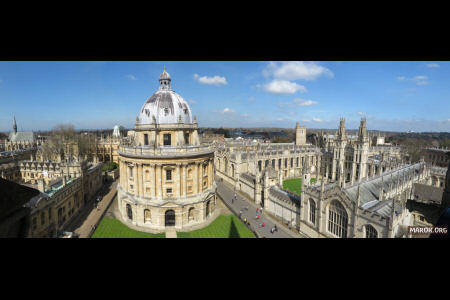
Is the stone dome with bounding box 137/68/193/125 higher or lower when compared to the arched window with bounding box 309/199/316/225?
higher

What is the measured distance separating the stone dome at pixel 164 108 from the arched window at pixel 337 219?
13.9 m

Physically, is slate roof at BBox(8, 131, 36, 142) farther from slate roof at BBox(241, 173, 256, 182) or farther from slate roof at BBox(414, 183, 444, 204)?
slate roof at BBox(414, 183, 444, 204)

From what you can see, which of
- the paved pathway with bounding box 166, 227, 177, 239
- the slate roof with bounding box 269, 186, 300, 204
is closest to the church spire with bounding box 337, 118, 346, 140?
the slate roof with bounding box 269, 186, 300, 204

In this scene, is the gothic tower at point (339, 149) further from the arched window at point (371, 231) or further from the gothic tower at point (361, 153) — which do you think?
the arched window at point (371, 231)

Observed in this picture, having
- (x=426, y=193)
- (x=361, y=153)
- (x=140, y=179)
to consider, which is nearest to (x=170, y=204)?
(x=140, y=179)

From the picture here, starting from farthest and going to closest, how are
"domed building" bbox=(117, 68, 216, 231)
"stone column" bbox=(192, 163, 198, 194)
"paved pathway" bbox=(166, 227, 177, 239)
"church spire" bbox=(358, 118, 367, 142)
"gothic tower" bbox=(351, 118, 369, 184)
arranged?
"gothic tower" bbox=(351, 118, 369, 184) < "church spire" bbox=(358, 118, 367, 142) < "stone column" bbox=(192, 163, 198, 194) < "domed building" bbox=(117, 68, 216, 231) < "paved pathway" bbox=(166, 227, 177, 239)

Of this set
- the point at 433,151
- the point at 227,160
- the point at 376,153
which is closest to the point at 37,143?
the point at 227,160

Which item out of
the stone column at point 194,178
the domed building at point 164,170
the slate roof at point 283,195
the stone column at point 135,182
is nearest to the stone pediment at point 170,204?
the domed building at point 164,170

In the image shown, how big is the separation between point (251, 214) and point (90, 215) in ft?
44.9

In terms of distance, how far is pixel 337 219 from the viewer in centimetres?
1367

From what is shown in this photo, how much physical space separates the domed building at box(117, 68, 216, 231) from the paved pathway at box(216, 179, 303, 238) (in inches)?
158

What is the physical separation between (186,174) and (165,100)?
7.07m

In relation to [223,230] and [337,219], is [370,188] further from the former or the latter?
[223,230]

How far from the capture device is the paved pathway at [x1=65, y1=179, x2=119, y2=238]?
1027 centimetres
